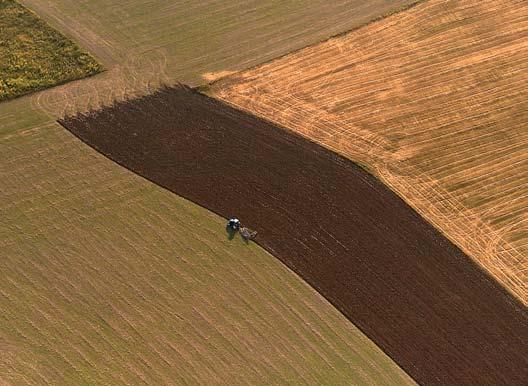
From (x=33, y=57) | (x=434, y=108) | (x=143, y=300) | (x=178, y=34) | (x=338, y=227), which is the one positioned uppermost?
(x=434, y=108)

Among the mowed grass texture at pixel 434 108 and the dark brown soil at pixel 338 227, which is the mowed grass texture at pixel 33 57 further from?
the mowed grass texture at pixel 434 108

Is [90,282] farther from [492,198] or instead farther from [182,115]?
[492,198]

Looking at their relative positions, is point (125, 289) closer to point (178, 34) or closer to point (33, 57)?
point (33, 57)

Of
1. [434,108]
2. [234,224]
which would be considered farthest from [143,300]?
[434,108]

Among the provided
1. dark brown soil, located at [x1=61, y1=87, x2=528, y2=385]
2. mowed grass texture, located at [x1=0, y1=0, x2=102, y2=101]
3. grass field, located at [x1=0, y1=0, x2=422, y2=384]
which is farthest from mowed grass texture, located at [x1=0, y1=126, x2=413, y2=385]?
mowed grass texture, located at [x1=0, y1=0, x2=102, y2=101]

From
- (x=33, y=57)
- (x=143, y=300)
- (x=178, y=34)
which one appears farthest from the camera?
(x=178, y=34)

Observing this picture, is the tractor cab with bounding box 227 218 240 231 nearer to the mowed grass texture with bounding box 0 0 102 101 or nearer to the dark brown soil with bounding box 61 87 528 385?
the dark brown soil with bounding box 61 87 528 385

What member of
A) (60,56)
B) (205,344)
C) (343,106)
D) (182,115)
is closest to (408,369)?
(205,344)

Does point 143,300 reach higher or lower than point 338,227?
lower
